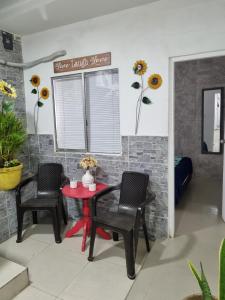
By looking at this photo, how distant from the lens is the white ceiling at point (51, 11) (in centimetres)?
234

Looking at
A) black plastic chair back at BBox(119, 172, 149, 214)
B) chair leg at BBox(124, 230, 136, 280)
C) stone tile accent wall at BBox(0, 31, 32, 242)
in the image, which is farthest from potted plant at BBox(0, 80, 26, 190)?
chair leg at BBox(124, 230, 136, 280)

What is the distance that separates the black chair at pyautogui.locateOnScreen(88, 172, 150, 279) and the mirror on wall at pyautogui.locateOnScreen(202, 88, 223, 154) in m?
2.97

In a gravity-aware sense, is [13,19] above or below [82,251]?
above

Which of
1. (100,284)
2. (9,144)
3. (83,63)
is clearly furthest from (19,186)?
(83,63)

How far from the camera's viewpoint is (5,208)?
274 centimetres

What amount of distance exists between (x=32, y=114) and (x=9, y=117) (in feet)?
2.14

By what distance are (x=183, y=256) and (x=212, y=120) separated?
10.9 ft

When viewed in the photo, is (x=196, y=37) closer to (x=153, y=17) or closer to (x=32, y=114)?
(x=153, y=17)

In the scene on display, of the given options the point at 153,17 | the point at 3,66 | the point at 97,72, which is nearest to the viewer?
the point at 153,17

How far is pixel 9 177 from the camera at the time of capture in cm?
265

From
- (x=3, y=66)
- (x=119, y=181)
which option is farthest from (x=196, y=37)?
(x=3, y=66)

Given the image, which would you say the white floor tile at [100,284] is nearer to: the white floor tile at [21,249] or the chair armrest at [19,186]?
the white floor tile at [21,249]

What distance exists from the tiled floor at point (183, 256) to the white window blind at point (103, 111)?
1.31 m

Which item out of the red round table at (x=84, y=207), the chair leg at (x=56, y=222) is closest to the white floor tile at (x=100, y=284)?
the red round table at (x=84, y=207)
